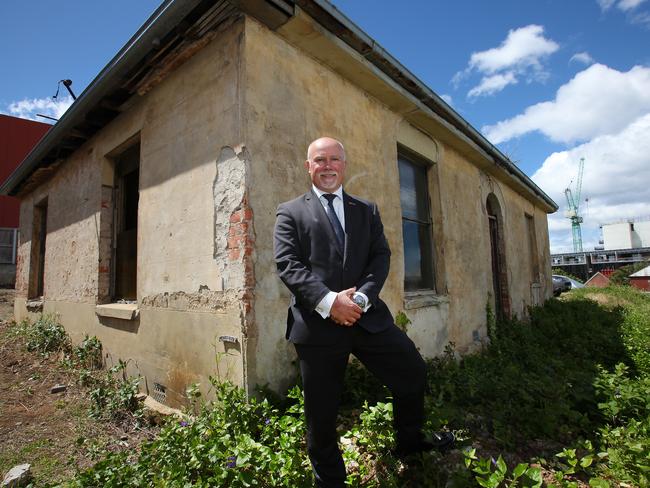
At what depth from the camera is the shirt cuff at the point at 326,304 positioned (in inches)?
72.9

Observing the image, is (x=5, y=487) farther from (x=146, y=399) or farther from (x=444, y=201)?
(x=444, y=201)

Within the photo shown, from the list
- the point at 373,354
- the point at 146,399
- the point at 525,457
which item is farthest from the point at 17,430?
the point at 525,457

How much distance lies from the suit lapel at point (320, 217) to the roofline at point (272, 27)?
1.91 m

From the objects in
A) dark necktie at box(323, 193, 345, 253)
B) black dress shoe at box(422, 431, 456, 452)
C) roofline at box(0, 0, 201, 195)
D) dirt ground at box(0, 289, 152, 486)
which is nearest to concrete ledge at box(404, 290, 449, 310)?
black dress shoe at box(422, 431, 456, 452)

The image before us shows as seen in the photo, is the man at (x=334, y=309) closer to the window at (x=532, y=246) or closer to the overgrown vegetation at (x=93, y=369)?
the overgrown vegetation at (x=93, y=369)

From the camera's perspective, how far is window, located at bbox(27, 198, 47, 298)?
25.3 ft

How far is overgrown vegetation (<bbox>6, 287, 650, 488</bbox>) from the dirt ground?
29 centimetres

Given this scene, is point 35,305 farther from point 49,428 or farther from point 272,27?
point 272,27

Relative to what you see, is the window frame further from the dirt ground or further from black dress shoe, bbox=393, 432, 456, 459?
the dirt ground

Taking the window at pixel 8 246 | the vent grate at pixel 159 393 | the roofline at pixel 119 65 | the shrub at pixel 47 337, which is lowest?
the vent grate at pixel 159 393

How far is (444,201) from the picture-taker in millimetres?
5824

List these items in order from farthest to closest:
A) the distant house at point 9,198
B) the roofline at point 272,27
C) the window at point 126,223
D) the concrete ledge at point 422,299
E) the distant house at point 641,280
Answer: the distant house at point 641,280 < the distant house at point 9,198 < the window at point 126,223 < the concrete ledge at point 422,299 < the roofline at point 272,27

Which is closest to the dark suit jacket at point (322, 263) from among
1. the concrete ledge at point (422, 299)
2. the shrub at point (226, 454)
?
the shrub at point (226, 454)

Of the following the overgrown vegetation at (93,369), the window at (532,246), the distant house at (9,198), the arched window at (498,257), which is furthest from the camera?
the distant house at (9,198)
